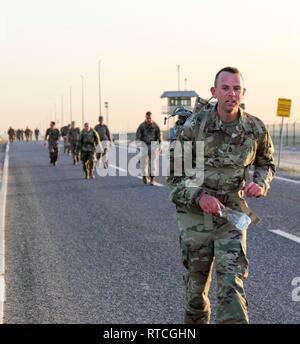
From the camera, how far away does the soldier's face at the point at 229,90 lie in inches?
168

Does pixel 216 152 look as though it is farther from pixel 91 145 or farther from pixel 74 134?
pixel 74 134

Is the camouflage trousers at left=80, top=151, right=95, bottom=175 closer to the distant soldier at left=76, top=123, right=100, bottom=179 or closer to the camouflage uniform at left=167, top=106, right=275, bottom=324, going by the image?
Answer: the distant soldier at left=76, top=123, right=100, bottom=179

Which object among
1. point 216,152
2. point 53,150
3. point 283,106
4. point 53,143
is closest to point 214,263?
point 216,152

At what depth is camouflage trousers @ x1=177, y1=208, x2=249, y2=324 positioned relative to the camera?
4.18m

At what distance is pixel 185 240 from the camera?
448 centimetres

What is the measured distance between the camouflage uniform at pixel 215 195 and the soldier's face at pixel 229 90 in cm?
12

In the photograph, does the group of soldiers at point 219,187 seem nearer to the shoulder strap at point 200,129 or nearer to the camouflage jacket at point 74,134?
the shoulder strap at point 200,129

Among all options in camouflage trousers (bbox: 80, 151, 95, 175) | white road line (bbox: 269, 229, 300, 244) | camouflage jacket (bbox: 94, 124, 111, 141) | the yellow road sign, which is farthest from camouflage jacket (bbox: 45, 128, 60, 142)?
white road line (bbox: 269, 229, 300, 244)

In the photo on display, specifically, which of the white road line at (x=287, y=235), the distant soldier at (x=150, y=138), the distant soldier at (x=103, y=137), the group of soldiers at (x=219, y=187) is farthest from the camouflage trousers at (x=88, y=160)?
the group of soldiers at (x=219, y=187)

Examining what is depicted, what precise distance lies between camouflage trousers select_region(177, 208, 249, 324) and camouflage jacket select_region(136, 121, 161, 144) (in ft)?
40.3

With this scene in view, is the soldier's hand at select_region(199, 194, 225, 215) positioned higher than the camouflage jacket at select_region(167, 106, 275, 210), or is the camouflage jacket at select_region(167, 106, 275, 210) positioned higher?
the camouflage jacket at select_region(167, 106, 275, 210)

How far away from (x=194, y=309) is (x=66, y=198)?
392 inches

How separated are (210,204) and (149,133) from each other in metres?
12.8
